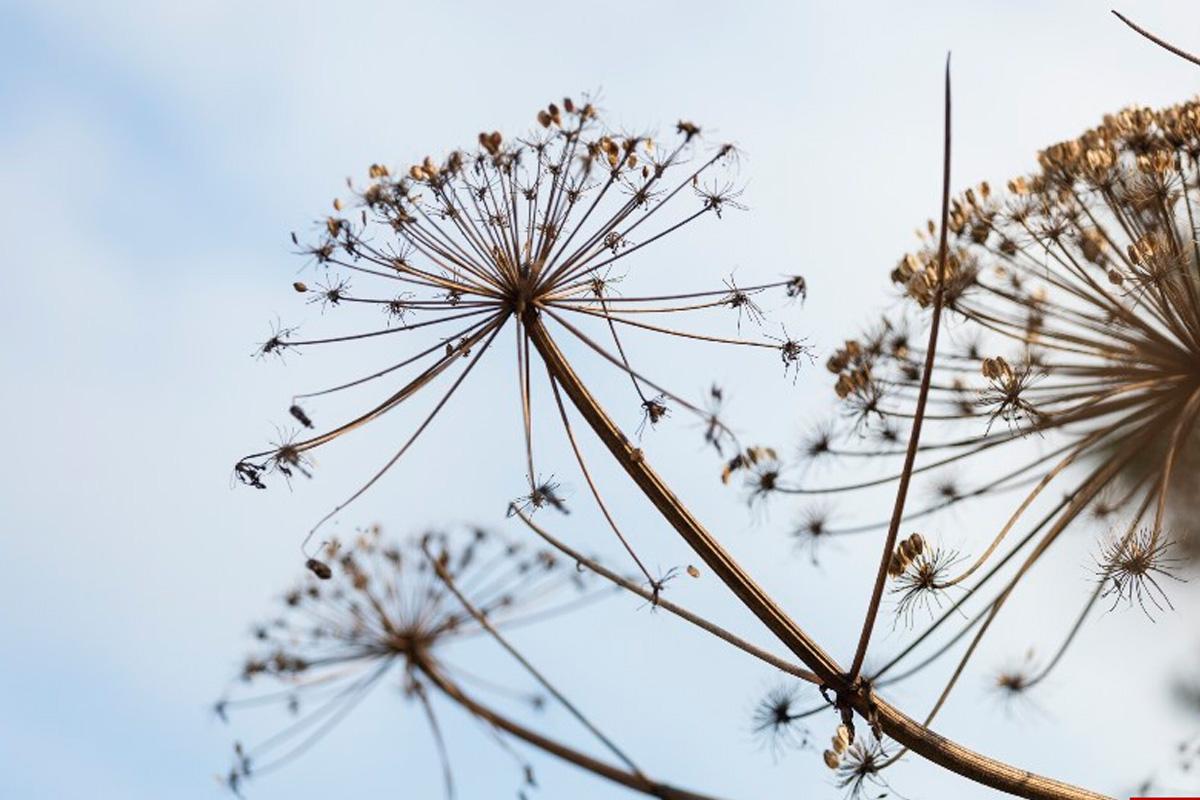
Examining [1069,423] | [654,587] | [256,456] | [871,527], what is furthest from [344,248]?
[1069,423]

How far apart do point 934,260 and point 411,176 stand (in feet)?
14.1

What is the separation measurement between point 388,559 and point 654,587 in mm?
5704

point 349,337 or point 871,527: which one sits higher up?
point 871,527

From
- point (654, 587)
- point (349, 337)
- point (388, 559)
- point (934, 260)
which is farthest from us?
point (388, 559)

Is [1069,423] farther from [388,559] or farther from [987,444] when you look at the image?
[388,559]

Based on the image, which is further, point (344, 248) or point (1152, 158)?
point (1152, 158)

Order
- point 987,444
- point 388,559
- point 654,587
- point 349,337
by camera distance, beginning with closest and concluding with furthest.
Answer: point 654,587
point 349,337
point 987,444
point 388,559

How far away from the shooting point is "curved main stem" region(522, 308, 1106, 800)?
21.9 ft

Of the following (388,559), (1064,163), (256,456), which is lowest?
(256,456)

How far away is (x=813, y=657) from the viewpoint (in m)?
6.72

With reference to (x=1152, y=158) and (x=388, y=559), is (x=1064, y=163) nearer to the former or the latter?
(x=1152, y=158)

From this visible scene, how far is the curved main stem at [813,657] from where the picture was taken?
668 centimetres

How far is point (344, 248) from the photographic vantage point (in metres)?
8.38

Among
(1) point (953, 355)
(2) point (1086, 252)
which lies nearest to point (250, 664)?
(1) point (953, 355)
